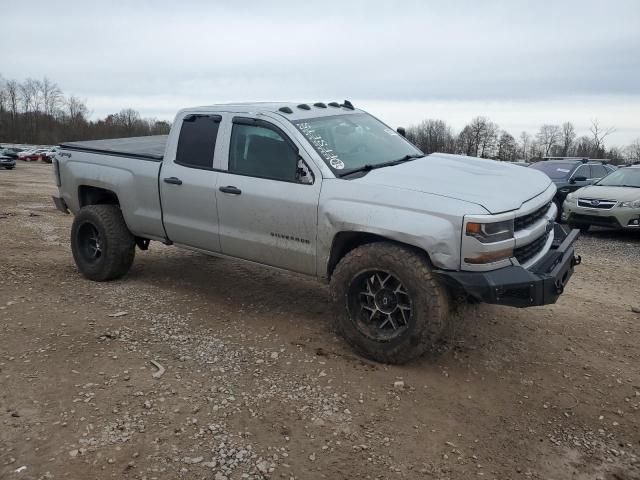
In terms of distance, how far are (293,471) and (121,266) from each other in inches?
153

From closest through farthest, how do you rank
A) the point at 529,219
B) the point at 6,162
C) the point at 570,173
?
1. the point at 529,219
2. the point at 570,173
3. the point at 6,162

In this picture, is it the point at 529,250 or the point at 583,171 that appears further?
the point at 583,171

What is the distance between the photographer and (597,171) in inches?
546

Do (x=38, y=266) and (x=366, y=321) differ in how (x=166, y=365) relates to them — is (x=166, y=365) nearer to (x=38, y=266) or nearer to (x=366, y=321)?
(x=366, y=321)

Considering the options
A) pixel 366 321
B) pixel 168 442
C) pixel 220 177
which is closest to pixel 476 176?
pixel 366 321

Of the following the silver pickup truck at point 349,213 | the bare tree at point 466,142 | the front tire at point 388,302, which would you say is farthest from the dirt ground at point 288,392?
the bare tree at point 466,142

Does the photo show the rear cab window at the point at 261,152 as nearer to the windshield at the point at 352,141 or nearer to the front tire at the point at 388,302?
the windshield at the point at 352,141

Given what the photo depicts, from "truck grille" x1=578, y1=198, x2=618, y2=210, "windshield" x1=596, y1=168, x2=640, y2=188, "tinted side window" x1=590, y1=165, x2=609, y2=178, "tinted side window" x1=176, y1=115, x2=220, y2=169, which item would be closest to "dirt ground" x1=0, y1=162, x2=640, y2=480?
"tinted side window" x1=176, y1=115, x2=220, y2=169

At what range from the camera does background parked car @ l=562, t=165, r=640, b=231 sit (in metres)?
10.0

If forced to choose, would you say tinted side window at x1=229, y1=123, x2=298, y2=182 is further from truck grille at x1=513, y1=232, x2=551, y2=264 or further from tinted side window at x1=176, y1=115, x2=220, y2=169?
truck grille at x1=513, y1=232, x2=551, y2=264

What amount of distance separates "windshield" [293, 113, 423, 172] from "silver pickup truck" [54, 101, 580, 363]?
16 millimetres

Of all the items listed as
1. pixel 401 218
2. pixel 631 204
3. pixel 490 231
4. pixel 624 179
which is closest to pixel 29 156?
pixel 624 179

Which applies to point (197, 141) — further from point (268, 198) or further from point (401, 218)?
point (401, 218)

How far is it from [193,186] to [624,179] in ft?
31.8
